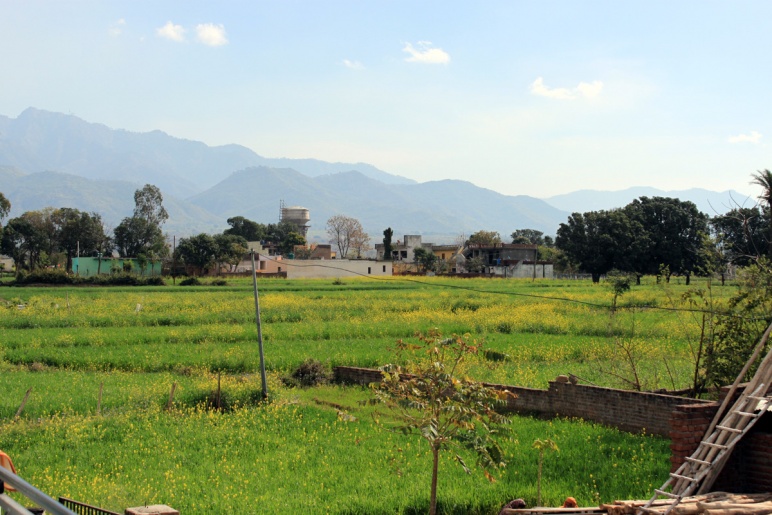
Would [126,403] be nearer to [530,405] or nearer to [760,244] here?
[530,405]

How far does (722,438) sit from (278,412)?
11854 mm

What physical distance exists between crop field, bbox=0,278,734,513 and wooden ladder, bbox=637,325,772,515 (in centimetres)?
180

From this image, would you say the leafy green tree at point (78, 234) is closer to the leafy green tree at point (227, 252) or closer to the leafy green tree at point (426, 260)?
the leafy green tree at point (227, 252)

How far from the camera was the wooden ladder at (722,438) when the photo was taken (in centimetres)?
→ 1028

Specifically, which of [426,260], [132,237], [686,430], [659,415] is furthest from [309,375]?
[132,237]

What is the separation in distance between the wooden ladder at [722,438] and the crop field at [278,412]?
1.80 meters

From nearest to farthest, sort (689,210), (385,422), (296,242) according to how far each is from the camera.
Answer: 1. (385,422)
2. (689,210)
3. (296,242)

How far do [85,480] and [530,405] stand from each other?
11429 mm

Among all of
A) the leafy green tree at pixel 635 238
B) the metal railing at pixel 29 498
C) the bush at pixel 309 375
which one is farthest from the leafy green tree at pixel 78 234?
the metal railing at pixel 29 498

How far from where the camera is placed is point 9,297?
174 feet

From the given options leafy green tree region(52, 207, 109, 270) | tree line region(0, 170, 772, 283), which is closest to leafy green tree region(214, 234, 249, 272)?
tree line region(0, 170, 772, 283)

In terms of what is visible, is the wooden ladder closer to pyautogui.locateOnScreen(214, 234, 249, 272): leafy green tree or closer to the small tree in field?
the small tree in field

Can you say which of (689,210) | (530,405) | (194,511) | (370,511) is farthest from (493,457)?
(689,210)

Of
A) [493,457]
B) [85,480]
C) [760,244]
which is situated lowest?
[85,480]
